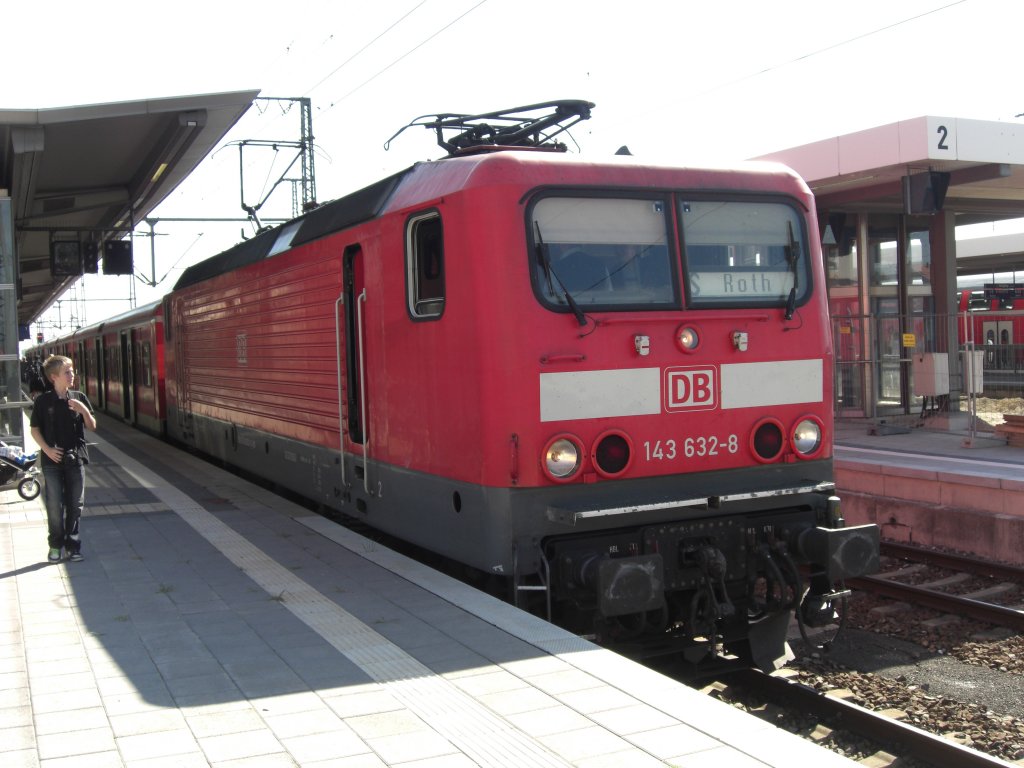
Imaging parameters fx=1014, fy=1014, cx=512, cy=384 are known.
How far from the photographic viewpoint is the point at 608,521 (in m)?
5.94

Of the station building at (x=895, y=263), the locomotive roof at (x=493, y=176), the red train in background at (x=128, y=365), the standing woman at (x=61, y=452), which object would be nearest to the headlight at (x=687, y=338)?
the locomotive roof at (x=493, y=176)

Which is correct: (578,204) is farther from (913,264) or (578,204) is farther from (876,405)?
(913,264)

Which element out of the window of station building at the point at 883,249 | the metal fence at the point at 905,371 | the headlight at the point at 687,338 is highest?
the window of station building at the point at 883,249

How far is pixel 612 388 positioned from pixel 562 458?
0.52 metres

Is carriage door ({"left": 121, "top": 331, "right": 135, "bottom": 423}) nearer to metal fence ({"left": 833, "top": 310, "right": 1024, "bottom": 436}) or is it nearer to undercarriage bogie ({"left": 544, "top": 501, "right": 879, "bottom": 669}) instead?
metal fence ({"left": 833, "top": 310, "right": 1024, "bottom": 436})

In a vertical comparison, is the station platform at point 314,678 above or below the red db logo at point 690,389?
below

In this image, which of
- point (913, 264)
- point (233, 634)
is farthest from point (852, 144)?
point (233, 634)

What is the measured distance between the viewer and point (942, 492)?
11.2 m

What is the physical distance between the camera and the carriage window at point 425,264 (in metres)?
6.30

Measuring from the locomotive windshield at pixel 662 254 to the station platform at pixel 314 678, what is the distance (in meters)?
2.00

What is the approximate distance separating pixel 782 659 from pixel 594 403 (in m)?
2.11

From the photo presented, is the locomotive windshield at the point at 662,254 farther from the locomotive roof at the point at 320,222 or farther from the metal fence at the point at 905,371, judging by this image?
the metal fence at the point at 905,371

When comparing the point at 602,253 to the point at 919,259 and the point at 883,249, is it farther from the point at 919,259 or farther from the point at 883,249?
the point at 919,259

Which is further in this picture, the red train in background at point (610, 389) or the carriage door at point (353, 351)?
the carriage door at point (353, 351)
